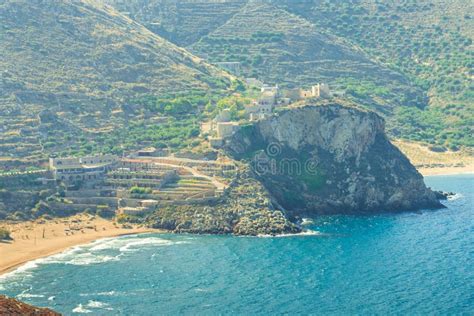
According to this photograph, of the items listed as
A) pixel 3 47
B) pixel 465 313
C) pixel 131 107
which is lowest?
pixel 465 313

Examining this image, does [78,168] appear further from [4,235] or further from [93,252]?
[93,252]

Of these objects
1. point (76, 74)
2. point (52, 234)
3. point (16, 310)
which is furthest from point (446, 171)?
point (16, 310)

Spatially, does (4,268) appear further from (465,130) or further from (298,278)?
(465,130)

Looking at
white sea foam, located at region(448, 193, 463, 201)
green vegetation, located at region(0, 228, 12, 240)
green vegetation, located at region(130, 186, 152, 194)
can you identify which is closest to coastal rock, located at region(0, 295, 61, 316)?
green vegetation, located at region(0, 228, 12, 240)

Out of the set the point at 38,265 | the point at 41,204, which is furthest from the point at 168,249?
the point at 41,204

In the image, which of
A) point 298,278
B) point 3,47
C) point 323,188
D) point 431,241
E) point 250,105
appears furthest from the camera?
point 3,47

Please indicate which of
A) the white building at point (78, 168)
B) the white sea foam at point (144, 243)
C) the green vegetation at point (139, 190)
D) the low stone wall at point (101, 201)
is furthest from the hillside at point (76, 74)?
the white sea foam at point (144, 243)
